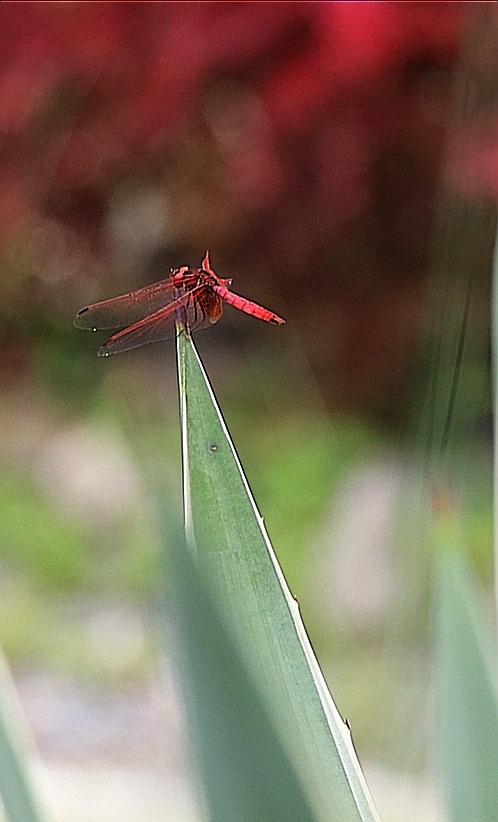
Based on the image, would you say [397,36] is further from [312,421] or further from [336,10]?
[312,421]

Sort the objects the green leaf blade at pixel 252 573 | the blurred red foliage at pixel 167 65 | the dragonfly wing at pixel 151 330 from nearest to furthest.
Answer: the green leaf blade at pixel 252 573
the dragonfly wing at pixel 151 330
the blurred red foliage at pixel 167 65

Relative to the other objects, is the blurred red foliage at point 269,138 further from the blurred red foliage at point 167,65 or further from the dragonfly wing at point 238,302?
the dragonfly wing at point 238,302

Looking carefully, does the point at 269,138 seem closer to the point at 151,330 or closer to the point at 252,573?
the point at 151,330

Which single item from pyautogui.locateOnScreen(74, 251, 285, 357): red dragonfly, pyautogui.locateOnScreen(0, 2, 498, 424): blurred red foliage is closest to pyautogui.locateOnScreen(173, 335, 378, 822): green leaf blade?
pyautogui.locateOnScreen(74, 251, 285, 357): red dragonfly

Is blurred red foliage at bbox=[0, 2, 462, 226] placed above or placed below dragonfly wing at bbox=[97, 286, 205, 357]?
above

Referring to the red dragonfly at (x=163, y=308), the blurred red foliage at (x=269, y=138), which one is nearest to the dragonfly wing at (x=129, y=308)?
the red dragonfly at (x=163, y=308)

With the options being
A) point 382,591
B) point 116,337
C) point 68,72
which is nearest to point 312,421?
point 382,591

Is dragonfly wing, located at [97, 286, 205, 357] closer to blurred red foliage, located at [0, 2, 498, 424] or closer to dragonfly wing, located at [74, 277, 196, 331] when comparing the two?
dragonfly wing, located at [74, 277, 196, 331]
